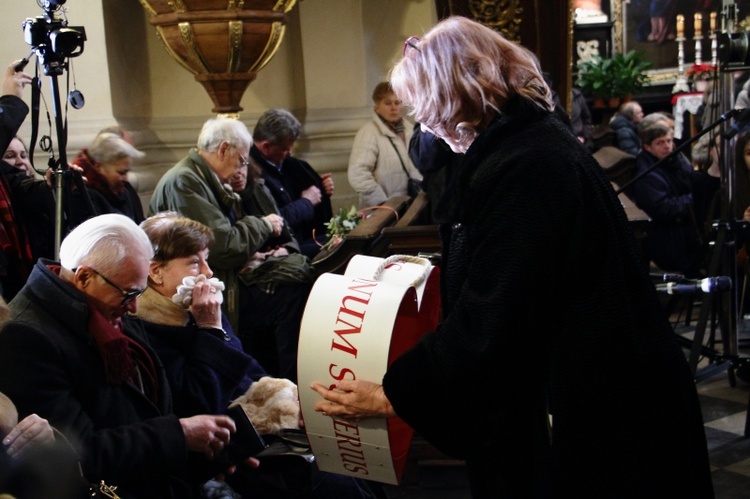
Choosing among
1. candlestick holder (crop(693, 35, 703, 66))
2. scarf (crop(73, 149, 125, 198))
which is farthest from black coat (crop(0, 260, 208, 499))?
candlestick holder (crop(693, 35, 703, 66))

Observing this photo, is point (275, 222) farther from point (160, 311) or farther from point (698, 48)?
point (698, 48)

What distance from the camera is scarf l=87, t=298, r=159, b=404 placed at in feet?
7.71

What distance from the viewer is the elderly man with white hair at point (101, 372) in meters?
2.24

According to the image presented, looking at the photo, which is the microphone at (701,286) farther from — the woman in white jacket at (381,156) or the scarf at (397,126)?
the scarf at (397,126)

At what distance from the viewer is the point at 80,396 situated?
2.35 metres

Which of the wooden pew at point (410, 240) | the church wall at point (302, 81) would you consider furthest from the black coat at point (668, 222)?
the wooden pew at point (410, 240)

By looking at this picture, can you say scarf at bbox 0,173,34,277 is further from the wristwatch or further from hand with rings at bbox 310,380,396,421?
hand with rings at bbox 310,380,396,421

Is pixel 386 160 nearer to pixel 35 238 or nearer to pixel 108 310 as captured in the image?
pixel 35 238

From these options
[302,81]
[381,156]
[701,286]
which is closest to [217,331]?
[701,286]

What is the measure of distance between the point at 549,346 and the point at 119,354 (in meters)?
1.04

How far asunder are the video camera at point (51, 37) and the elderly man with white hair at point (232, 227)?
90 centimetres

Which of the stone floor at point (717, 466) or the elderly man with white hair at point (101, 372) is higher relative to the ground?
the elderly man with white hair at point (101, 372)

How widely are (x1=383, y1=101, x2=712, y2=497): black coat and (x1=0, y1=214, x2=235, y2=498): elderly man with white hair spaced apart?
66 centimetres

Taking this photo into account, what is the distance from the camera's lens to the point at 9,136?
3674mm
